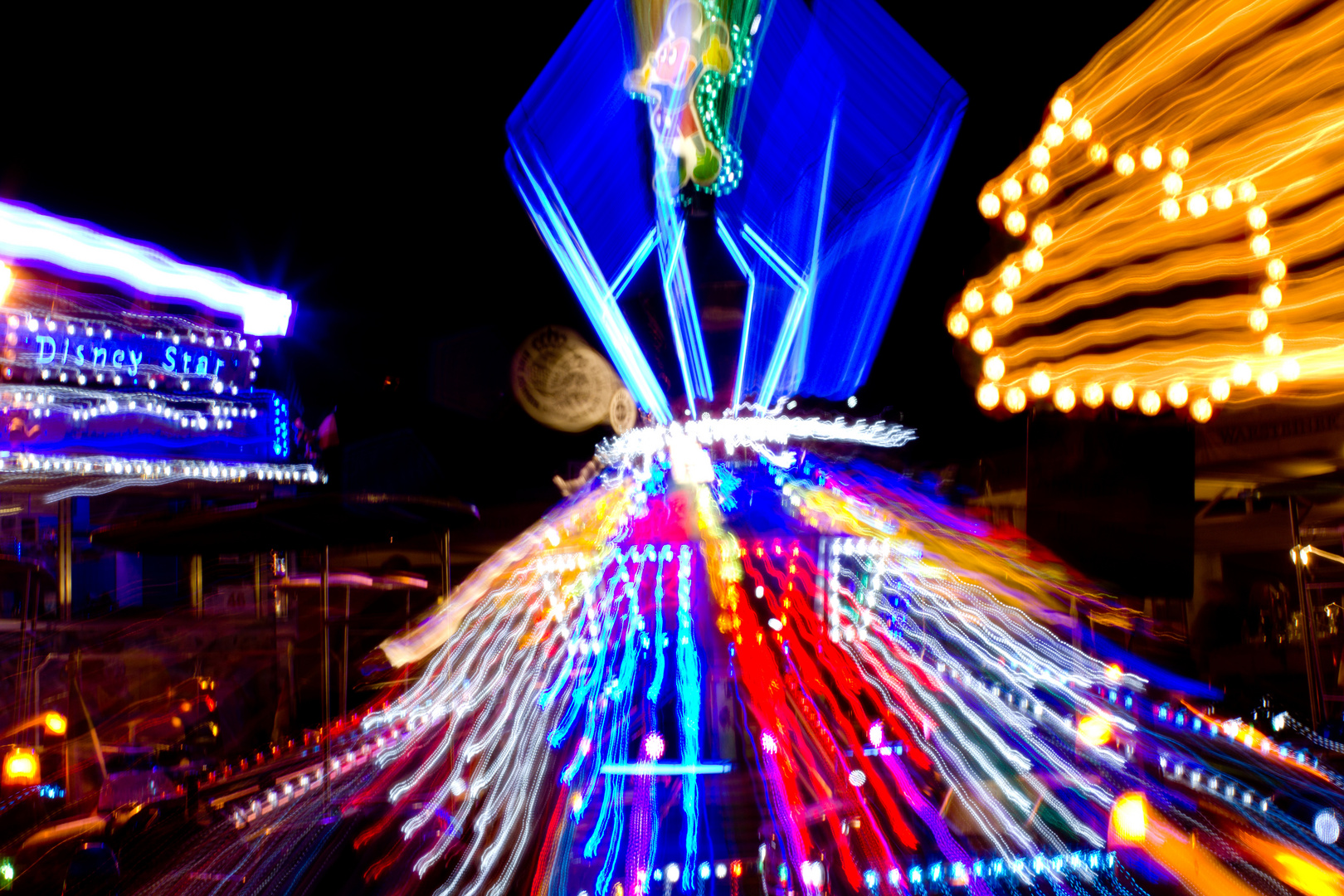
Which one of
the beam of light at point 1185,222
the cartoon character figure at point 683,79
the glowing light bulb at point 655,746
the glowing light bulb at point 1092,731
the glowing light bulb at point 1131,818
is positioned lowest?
the glowing light bulb at point 1131,818

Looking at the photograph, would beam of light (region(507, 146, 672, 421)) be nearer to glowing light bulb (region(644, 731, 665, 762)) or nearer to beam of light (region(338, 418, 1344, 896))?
beam of light (region(338, 418, 1344, 896))

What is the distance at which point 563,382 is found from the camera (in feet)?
52.2

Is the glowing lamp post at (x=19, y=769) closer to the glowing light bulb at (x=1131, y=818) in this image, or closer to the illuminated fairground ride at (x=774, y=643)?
the illuminated fairground ride at (x=774, y=643)

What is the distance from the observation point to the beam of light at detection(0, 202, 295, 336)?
7711mm

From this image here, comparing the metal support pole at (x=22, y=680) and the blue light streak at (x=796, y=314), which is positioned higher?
the blue light streak at (x=796, y=314)

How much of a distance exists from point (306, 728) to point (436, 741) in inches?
54.0

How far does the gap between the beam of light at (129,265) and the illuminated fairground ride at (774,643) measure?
3.55 m

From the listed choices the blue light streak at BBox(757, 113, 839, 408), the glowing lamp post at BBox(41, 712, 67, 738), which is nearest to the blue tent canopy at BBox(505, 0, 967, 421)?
the blue light streak at BBox(757, 113, 839, 408)

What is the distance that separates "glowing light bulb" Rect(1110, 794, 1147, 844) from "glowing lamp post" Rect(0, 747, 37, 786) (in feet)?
20.9

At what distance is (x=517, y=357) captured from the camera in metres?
15.7

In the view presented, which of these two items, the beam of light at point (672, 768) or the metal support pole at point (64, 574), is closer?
the beam of light at point (672, 768)

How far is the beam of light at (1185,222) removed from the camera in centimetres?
417

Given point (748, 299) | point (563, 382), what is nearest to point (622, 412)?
point (563, 382)

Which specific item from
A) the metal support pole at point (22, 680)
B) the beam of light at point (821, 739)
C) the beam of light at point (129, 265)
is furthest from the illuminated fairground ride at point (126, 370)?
the beam of light at point (821, 739)
